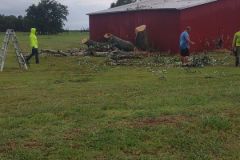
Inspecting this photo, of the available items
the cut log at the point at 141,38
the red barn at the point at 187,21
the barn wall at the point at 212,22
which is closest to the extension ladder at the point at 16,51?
the cut log at the point at 141,38

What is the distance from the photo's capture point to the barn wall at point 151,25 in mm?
29891

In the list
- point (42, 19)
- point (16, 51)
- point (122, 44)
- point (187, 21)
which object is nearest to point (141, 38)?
point (122, 44)

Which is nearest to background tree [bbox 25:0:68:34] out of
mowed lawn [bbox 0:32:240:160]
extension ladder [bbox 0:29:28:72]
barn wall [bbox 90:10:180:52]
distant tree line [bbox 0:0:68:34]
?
distant tree line [bbox 0:0:68:34]

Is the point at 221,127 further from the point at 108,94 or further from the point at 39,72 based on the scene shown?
the point at 39,72

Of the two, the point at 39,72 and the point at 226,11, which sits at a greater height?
the point at 226,11

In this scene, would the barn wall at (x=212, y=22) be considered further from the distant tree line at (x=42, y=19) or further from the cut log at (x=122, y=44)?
the distant tree line at (x=42, y=19)

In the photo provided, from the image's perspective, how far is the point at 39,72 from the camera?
21.3m

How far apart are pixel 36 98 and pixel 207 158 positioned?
6544 mm

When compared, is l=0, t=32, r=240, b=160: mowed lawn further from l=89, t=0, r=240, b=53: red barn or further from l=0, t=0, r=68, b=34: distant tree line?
l=0, t=0, r=68, b=34: distant tree line

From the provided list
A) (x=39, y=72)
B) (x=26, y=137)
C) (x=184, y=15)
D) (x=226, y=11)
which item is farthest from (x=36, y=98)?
(x=226, y=11)

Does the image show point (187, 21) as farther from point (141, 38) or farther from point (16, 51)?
point (16, 51)

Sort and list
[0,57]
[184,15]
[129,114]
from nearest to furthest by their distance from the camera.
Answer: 1. [129,114]
2. [0,57]
3. [184,15]

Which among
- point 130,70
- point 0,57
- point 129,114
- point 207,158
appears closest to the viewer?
point 207,158

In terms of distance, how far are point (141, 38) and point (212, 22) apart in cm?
414
